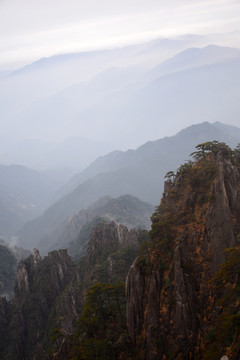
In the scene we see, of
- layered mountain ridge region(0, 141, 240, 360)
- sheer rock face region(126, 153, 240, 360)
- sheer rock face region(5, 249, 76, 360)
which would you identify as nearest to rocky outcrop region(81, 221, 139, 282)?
sheer rock face region(5, 249, 76, 360)

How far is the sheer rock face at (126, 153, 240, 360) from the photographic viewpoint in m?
20.5

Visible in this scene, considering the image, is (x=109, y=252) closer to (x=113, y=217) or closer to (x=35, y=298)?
(x=35, y=298)

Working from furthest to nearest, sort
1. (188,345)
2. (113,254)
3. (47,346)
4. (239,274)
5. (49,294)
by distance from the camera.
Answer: (49,294), (113,254), (47,346), (188,345), (239,274)

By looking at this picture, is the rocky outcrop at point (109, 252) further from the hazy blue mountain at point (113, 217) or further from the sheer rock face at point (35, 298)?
the hazy blue mountain at point (113, 217)

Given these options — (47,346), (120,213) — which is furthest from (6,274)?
(47,346)

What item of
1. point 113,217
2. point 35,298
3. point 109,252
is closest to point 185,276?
point 109,252

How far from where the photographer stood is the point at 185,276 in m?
21.4

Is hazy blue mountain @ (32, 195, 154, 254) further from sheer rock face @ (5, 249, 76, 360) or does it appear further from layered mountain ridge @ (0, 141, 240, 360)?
layered mountain ridge @ (0, 141, 240, 360)

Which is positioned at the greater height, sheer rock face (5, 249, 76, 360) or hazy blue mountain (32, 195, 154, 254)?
hazy blue mountain (32, 195, 154, 254)

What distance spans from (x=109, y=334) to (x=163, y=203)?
1488 cm

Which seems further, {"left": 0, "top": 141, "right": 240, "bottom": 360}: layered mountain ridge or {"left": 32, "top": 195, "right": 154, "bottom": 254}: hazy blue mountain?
{"left": 32, "top": 195, "right": 154, "bottom": 254}: hazy blue mountain

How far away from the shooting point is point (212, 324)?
19500 mm

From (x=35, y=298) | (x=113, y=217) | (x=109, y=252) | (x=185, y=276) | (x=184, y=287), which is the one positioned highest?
(x=113, y=217)

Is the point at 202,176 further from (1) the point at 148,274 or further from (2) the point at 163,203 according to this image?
(1) the point at 148,274
